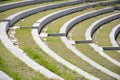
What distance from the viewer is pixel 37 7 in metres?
21.8

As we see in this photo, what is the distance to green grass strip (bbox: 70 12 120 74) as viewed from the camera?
468 inches

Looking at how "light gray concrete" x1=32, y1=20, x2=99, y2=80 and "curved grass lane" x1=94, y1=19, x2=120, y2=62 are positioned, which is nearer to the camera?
"light gray concrete" x1=32, y1=20, x2=99, y2=80

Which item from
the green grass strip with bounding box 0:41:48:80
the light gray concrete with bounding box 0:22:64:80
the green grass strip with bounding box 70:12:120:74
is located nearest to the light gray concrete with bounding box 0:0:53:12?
the green grass strip with bounding box 70:12:120:74

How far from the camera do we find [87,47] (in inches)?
577

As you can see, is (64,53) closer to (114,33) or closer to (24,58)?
(24,58)

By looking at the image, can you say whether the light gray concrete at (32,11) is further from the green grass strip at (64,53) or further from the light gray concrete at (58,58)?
the light gray concrete at (58,58)

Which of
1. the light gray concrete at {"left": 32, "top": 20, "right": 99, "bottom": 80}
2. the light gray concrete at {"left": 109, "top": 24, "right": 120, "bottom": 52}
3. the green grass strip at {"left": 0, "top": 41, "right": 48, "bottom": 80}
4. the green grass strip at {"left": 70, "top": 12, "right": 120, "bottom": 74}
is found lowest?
the green grass strip at {"left": 0, "top": 41, "right": 48, "bottom": 80}

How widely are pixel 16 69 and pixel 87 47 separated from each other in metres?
7.02

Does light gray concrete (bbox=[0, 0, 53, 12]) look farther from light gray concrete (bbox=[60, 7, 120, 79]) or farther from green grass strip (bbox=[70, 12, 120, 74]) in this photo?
green grass strip (bbox=[70, 12, 120, 74])

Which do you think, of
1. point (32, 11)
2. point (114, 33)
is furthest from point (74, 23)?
point (32, 11)

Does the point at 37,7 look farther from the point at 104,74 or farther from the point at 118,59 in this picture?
the point at 104,74

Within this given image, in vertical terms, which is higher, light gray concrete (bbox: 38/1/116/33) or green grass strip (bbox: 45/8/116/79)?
light gray concrete (bbox: 38/1/116/33)

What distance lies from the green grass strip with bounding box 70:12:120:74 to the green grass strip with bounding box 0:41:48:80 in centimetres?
444

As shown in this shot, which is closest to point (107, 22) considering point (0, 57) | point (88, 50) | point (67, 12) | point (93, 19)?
point (93, 19)
